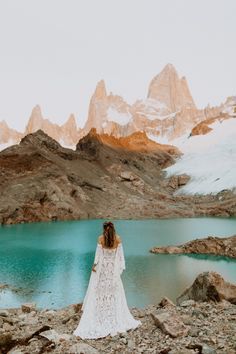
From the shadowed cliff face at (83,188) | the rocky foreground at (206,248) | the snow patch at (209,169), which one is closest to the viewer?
the rocky foreground at (206,248)

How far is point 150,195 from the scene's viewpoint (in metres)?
130

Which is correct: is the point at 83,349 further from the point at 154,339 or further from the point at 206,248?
the point at 206,248

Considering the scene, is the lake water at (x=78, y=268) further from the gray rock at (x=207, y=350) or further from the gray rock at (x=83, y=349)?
the gray rock at (x=207, y=350)

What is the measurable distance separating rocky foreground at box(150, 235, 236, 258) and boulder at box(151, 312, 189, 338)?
37698 millimetres

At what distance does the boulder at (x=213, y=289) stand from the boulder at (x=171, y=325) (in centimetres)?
682

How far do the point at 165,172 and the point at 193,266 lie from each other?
127 meters

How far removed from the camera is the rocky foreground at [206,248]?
48.1 meters

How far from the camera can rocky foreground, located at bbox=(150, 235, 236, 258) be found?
48125 millimetres

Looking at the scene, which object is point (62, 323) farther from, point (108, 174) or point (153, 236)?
point (108, 174)

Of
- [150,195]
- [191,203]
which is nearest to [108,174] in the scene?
[150,195]

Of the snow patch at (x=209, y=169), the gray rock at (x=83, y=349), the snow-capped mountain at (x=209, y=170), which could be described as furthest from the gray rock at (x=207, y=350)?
the snow patch at (x=209, y=169)

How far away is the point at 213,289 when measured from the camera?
1830cm

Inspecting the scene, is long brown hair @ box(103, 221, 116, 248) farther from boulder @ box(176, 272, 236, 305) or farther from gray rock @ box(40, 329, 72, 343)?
boulder @ box(176, 272, 236, 305)

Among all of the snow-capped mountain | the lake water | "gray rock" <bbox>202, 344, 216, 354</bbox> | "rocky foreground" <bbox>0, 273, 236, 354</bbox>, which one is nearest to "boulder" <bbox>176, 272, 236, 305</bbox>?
"rocky foreground" <bbox>0, 273, 236, 354</bbox>
